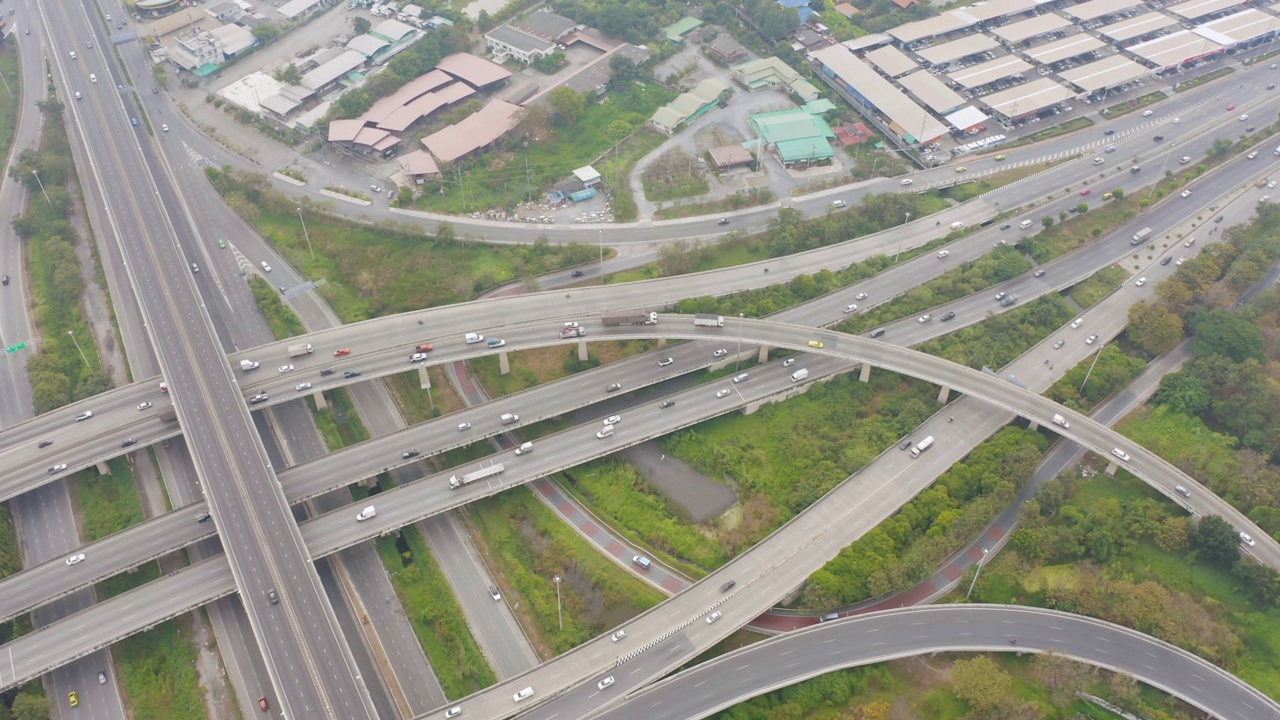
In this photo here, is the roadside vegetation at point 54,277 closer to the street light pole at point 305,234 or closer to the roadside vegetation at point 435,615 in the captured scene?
the street light pole at point 305,234

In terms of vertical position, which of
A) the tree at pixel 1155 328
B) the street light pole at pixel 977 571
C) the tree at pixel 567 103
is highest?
the tree at pixel 567 103

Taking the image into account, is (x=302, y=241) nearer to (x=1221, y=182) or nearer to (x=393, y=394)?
(x=393, y=394)

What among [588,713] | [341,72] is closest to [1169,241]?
[588,713]

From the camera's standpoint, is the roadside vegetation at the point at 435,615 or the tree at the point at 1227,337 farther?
the tree at the point at 1227,337

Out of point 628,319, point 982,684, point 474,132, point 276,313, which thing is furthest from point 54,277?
point 982,684

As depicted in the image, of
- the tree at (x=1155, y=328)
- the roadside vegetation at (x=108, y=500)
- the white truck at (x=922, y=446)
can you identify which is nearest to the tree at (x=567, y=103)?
the roadside vegetation at (x=108, y=500)

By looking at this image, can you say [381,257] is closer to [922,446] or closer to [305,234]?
[305,234]
